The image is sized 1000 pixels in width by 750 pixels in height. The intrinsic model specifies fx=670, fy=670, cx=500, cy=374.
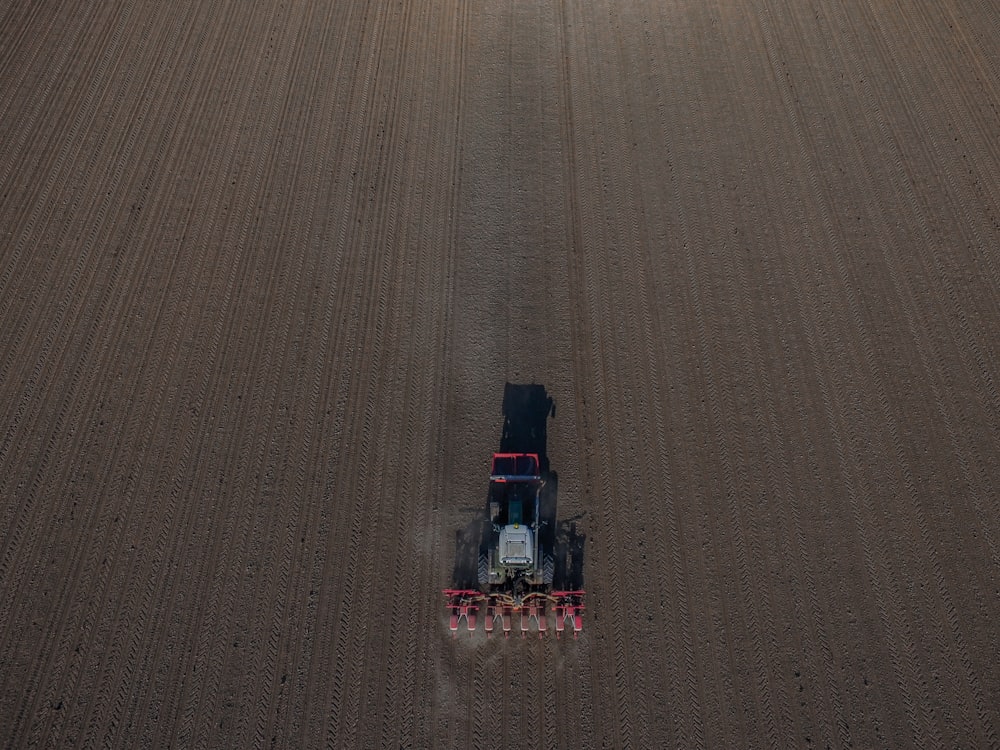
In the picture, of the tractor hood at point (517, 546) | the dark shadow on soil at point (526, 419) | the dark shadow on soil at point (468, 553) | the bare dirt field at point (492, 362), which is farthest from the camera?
the dark shadow on soil at point (526, 419)

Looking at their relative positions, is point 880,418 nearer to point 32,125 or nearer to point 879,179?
point 879,179

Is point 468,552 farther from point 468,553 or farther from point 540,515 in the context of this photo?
point 540,515

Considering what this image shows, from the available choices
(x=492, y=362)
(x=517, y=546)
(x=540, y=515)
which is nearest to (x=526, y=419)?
(x=492, y=362)

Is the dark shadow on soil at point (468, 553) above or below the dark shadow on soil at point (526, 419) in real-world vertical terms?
below

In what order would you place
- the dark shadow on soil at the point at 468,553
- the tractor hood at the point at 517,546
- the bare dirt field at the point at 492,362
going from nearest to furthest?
the bare dirt field at the point at 492,362, the tractor hood at the point at 517,546, the dark shadow on soil at the point at 468,553

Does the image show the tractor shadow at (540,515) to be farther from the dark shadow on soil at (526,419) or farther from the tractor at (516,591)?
the tractor at (516,591)

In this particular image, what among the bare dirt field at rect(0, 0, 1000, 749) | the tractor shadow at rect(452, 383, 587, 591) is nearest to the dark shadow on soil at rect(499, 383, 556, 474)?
the tractor shadow at rect(452, 383, 587, 591)

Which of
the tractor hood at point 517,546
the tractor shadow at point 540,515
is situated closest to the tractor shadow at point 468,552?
the tractor shadow at point 540,515
